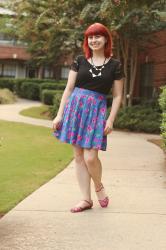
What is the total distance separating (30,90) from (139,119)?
18.2m

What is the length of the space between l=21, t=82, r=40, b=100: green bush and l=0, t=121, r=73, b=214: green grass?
18.1m

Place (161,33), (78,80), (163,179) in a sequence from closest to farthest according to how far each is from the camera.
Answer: (78,80)
(163,179)
(161,33)

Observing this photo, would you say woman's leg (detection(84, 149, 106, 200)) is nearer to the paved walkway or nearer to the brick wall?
the paved walkway

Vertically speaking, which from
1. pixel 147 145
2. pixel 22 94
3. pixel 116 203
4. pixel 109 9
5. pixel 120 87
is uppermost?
pixel 109 9

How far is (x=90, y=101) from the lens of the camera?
5543 millimetres

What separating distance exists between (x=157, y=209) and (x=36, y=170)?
3041mm

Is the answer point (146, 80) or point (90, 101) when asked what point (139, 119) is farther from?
point (90, 101)

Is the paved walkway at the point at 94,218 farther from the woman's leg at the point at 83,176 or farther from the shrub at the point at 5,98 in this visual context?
the shrub at the point at 5,98

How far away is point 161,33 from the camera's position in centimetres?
1794

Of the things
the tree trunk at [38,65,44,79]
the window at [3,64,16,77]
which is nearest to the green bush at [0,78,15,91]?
the tree trunk at [38,65,44,79]

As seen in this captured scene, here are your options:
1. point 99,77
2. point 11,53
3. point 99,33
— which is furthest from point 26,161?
point 11,53

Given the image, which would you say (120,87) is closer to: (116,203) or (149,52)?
(116,203)

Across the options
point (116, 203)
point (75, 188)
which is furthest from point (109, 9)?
point (116, 203)

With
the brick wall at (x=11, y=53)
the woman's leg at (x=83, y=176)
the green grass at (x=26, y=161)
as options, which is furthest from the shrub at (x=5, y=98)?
the woman's leg at (x=83, y=176)
